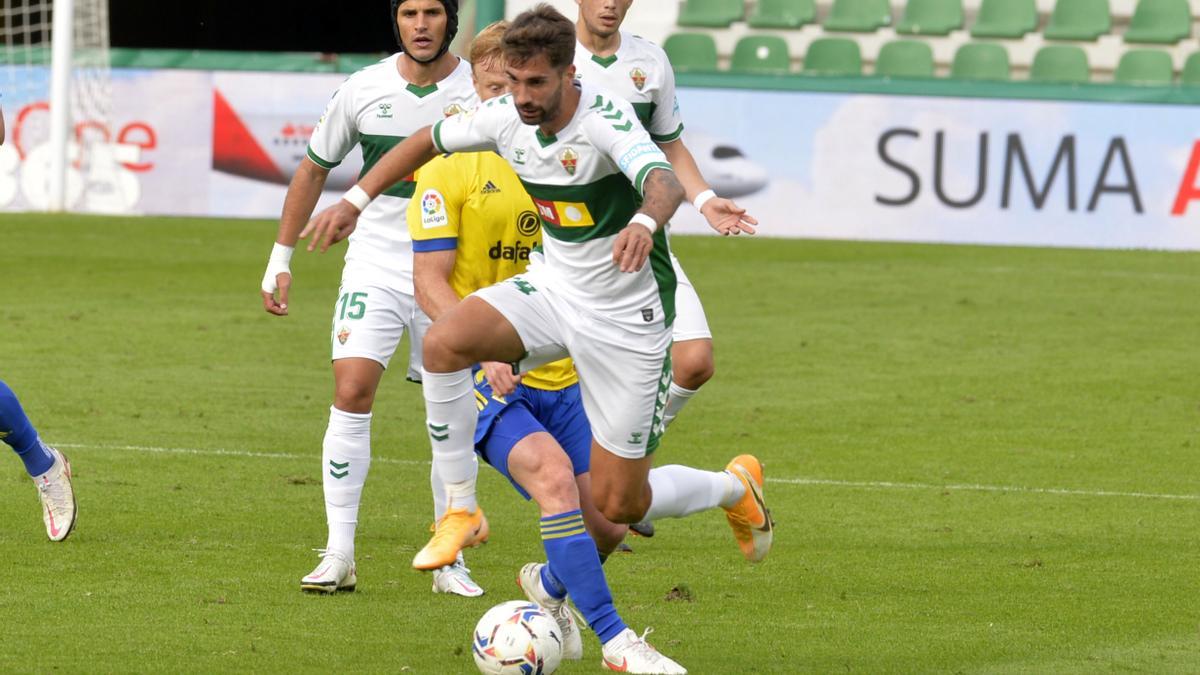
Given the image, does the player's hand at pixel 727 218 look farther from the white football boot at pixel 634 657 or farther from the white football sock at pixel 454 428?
the white football boot at pixel 634 657

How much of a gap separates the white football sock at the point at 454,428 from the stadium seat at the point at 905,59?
17.6 m

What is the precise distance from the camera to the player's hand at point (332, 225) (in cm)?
566

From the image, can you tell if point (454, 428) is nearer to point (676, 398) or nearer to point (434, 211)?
point (434, 211)

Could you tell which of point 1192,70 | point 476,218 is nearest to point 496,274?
point 476,218

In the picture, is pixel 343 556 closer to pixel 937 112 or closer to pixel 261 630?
pixel 261 630

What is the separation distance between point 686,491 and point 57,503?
8.25 ft

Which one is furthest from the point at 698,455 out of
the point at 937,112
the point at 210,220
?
the point at 210,220

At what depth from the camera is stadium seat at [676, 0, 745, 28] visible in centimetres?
2427

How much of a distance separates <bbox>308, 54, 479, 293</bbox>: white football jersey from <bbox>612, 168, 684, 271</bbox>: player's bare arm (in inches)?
69.9

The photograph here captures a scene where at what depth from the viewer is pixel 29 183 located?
2036 cm

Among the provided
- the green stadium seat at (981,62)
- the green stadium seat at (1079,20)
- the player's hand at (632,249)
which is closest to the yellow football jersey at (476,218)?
the player's hand at (632,249)

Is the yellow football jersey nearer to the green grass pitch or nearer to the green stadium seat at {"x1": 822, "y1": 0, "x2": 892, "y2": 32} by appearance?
the green grass pitch

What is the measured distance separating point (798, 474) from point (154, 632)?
4.28 metres

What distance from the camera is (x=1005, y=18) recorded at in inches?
952
